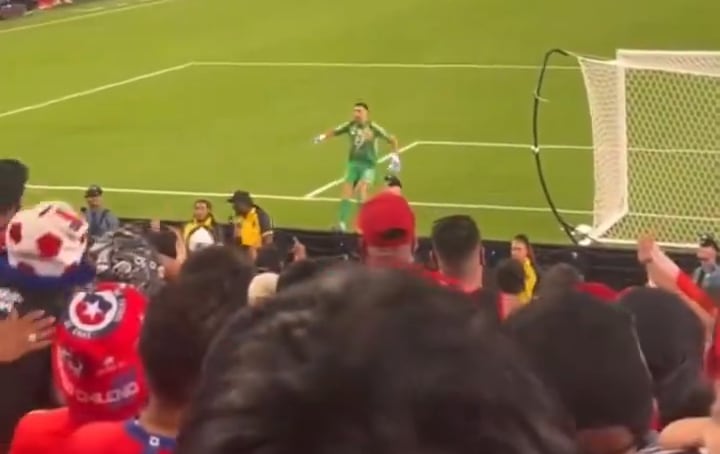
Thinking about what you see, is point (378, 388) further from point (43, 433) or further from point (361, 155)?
point (361, 155)

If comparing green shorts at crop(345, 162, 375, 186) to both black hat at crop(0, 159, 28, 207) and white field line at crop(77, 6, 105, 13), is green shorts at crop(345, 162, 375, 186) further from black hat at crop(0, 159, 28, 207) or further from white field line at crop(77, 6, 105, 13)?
white field line at crop(77, 6, 105, 13)

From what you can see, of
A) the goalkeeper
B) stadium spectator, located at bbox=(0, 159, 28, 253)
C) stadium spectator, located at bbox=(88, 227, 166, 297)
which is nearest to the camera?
stadium spectator, located at bbox=(88, 227, 166, 297)

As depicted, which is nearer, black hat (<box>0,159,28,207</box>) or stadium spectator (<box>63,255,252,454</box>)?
stadium spectator (<box>63,255,252,454</box>)

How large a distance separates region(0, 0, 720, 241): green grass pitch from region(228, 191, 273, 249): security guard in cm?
304

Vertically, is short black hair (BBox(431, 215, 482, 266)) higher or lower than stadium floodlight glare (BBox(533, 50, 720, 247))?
lower

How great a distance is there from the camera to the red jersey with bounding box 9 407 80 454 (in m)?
3.66

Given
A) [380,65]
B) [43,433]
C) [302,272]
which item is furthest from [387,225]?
[380,65]

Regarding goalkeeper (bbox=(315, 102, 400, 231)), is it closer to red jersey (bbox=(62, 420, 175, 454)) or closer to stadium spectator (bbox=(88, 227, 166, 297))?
stadium spectator (bbox=(88, 227, 166, 297))

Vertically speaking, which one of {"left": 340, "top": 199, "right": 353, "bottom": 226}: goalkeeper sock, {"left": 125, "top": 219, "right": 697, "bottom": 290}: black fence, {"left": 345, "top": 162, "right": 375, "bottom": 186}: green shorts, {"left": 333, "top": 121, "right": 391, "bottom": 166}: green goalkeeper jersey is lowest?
{"left": 125, "top": 219, "right": 697, "bottom": 290}: black fence

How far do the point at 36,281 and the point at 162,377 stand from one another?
132cm

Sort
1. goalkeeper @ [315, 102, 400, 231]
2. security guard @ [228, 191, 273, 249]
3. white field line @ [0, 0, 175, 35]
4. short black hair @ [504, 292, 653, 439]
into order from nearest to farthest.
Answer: short black hair @ [504, 292, 653, 439] → security guard @ [228, 191, 273, 249] → goalkeeper @ [315, 102, 400, 231] → white field line @ [0, 0, 175, 35]

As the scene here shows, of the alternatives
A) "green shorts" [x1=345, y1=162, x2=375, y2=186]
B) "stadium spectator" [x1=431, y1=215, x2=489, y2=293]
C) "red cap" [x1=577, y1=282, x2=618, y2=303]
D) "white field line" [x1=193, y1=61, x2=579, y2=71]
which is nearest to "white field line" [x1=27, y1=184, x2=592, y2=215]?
"green shorts" [x1=345, y1=162, x2=375, y2=186]

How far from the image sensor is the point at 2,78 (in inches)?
1216

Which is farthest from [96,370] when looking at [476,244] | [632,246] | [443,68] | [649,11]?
[649,11]
